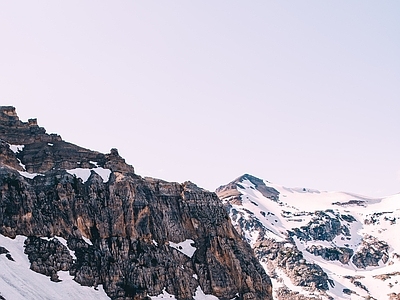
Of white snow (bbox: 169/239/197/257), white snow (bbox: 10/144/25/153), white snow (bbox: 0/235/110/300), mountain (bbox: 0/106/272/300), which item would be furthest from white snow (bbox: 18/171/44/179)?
white snow (bbox: 169/239/197/257)

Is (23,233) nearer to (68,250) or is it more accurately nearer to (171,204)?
(68,250)

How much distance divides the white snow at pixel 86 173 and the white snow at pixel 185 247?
21849mm

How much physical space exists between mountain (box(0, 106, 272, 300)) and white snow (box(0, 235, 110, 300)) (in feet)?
0.74

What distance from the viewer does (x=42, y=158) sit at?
12388 centimetres

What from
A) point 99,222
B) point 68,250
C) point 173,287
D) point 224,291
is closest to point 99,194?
point 99,222

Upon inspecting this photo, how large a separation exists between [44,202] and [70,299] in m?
24.1

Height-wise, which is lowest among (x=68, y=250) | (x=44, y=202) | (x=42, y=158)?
(x=68, y=250)

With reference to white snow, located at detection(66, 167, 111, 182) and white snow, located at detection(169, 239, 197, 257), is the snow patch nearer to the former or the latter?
white snow, located at detection(66, 167, 111, 182)

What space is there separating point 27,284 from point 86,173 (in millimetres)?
36563

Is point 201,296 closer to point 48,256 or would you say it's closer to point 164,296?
point 164,296

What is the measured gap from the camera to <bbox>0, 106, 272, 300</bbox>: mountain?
99.9 metres

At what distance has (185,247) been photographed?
121 m

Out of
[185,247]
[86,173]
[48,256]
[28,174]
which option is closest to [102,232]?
[48,256]

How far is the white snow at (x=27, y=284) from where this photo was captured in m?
86.2
